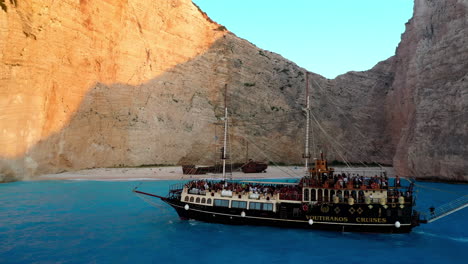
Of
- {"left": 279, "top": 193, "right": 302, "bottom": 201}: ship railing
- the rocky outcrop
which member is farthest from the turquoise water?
the rocky outcrop

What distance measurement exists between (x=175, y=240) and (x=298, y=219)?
845cm

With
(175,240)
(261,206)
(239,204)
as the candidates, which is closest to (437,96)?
(261,206)

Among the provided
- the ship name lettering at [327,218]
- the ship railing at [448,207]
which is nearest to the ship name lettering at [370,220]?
the ship name lettering at [327,218]

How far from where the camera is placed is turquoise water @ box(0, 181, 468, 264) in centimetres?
1714

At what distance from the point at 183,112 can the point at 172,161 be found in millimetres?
10222

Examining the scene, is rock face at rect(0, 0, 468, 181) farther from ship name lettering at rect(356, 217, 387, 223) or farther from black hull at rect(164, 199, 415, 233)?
ship name lettering at rect(356, 217, 387, 223)

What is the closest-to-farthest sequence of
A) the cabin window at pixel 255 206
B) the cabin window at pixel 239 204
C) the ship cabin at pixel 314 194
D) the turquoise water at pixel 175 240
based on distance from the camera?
the turquoise water at pixel 175 240 < the ship cabin at pixel 314 194 < the cabin window at pixel 255 206 < the cabin window at pixel 239 204

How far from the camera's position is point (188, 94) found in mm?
66000

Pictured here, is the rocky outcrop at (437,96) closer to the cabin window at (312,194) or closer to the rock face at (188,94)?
the rock face at (188,94)

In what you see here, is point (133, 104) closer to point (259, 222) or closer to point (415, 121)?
point (259, 222)

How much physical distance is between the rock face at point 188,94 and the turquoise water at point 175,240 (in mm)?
24200

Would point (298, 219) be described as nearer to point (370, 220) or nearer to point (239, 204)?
point (239, 204)

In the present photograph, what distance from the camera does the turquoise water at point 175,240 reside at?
17141 mm

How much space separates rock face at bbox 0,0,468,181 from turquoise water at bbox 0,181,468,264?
24.2m
